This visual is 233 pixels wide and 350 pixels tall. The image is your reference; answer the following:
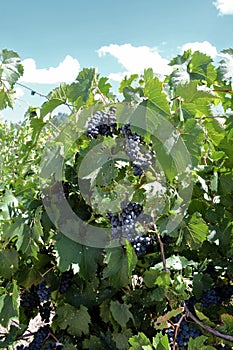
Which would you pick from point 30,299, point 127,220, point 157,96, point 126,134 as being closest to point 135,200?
point 127,220

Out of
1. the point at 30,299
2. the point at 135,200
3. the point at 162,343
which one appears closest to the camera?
the point at 162,343

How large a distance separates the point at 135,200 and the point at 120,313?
0.48 m

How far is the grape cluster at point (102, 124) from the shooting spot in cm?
148

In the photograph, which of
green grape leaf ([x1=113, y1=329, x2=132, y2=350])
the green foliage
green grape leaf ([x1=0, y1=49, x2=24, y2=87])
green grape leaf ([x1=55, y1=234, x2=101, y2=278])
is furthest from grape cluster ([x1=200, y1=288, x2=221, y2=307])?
green grape leaf ([x1=0, y1=49, x2=24, y2=87])

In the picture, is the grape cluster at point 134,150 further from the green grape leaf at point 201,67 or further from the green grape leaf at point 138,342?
the green grape leaf at point 138,342

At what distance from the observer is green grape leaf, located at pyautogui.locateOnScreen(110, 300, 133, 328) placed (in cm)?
170

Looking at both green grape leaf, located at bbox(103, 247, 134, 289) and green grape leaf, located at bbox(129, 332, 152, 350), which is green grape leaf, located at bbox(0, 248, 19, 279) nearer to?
green grape leaf, located at bbox(103, 247, 134, 289)

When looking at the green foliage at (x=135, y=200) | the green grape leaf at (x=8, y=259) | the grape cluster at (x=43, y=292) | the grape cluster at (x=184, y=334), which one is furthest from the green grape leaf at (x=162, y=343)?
the green grape leaf at (x=8, y=259)

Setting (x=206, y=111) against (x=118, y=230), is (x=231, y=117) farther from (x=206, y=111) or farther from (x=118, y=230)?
(x=118, y=230)

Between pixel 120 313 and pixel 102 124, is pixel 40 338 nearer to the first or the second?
pixel 120 313

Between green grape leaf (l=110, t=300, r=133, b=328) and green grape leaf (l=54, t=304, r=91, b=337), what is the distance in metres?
0.13

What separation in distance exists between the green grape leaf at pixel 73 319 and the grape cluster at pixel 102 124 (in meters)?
0.69

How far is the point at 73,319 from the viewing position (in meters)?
1.81

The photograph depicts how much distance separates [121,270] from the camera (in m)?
1.58
